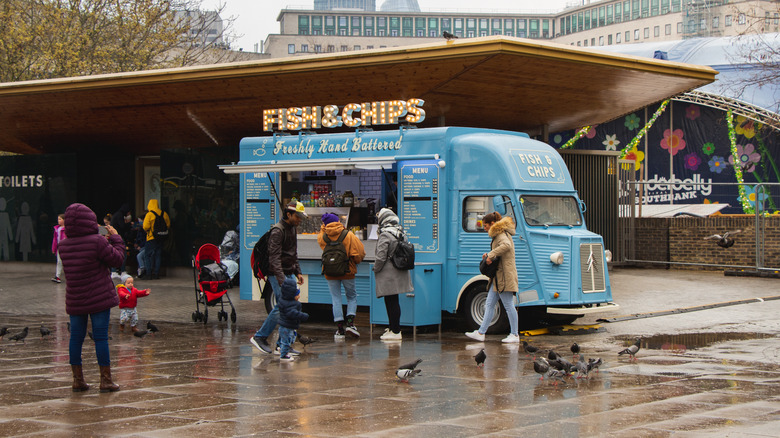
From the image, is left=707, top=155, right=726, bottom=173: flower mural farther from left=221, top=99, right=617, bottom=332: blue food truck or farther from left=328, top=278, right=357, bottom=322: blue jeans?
left=328, top=278, right=357, bottom=322: blue jeans

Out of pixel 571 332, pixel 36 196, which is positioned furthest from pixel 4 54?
pixel 571 332

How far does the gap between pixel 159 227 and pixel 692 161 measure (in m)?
20.5

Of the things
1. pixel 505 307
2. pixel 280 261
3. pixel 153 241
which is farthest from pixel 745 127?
pixel 280 261

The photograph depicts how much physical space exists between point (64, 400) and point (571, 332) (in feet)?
24.1

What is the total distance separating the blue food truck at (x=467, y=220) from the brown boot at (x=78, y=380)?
5356 millimetres

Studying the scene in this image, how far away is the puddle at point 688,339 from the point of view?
11.2m

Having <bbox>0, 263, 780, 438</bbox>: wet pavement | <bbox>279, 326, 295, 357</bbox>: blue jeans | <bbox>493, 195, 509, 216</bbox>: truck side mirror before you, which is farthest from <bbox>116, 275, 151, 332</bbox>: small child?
<bbox>493, 195, 509, 216</bbox>: truck side mirror

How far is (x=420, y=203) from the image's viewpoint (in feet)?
43.0

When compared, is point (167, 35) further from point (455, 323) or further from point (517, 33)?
point (517, 33)

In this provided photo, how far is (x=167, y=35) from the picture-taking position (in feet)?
93.7

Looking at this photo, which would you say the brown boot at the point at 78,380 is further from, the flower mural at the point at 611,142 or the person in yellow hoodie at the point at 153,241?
the flower mural at the point at 611,142

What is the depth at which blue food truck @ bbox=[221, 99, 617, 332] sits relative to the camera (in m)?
12.4

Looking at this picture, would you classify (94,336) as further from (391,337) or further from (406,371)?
(391,337)

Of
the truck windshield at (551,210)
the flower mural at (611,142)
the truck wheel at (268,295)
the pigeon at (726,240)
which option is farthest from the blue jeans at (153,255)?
the flower mural at (611,142)
